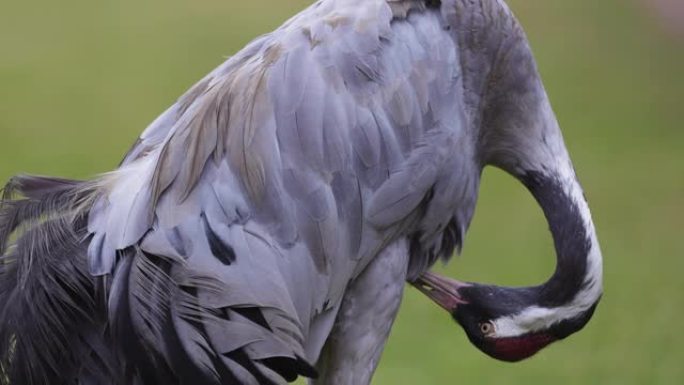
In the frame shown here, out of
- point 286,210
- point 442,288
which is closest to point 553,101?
point 442,288

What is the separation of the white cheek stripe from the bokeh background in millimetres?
1599

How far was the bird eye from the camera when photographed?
3.54 metres

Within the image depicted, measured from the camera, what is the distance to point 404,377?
16.5 ft

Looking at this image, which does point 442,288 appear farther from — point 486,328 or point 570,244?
point 570,244

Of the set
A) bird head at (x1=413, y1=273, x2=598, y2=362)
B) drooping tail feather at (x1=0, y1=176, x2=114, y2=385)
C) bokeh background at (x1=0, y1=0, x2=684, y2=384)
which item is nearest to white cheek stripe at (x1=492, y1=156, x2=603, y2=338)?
bird head at (x1=413, y1=273, x2=598, y2=362)

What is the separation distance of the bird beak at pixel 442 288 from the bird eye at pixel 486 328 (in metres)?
0.08

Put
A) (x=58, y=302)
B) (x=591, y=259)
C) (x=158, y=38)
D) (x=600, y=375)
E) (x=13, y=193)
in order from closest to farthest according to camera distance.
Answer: (x=58, y=302) → (x=13, y=193) → (x=591, y=259) → (x=600, y=375) → (x=158, y=38)

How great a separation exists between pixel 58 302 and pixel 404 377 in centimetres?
225

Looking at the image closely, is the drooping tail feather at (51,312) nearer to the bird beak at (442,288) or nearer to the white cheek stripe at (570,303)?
the bird beak at (442,288)

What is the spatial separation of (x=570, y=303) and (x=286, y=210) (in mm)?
847

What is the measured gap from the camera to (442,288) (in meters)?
3.59

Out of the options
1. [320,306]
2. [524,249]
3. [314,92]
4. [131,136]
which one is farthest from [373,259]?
[131,136]

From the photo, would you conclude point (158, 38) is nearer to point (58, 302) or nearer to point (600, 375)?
point (600, 375)

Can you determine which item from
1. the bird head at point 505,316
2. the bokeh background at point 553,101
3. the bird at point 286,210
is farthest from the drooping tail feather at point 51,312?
the bokeh background at point 553,101
